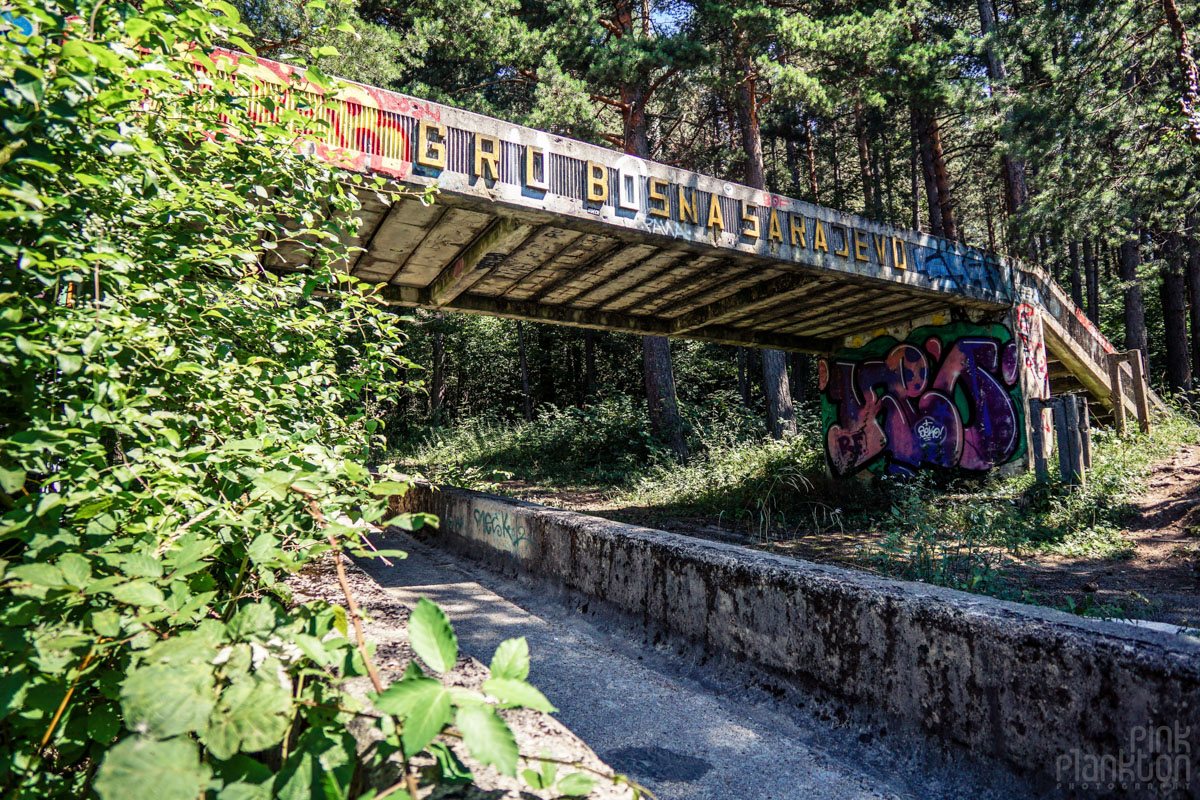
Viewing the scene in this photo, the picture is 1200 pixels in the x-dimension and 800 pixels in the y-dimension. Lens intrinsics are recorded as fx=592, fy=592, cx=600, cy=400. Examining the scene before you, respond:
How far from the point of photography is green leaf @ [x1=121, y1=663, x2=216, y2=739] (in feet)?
3.24

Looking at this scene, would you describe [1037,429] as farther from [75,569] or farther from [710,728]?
[75,569]

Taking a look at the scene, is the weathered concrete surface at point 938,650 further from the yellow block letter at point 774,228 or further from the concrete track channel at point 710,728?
the yellow block letter at point 774,228

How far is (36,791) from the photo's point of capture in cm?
138

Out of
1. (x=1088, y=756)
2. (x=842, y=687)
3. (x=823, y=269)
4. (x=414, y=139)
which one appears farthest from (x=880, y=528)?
(x=414, y=139)

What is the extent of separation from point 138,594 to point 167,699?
269mm

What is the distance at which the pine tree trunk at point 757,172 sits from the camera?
44.8ft

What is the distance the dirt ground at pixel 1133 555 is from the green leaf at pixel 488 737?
4.40 m

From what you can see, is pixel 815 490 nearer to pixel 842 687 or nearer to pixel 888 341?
pixel 888 341

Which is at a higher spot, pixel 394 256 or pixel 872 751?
pixel 394 256

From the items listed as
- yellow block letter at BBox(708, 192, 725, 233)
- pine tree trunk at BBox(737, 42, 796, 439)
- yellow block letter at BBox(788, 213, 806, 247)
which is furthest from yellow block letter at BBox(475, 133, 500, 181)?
pine tree trunk at BBox(737, 42, 796, 439)

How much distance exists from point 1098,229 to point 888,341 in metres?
3.98

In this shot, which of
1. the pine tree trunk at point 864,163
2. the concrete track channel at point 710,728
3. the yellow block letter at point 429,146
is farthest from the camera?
the pine tree trunk at point 864,163

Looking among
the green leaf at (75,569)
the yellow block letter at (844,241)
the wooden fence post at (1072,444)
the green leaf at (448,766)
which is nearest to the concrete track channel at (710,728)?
the green leaf at (448,766)

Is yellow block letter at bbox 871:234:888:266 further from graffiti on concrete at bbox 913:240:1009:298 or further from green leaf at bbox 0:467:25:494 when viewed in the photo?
green leaf at bbox 0:467:25:494
